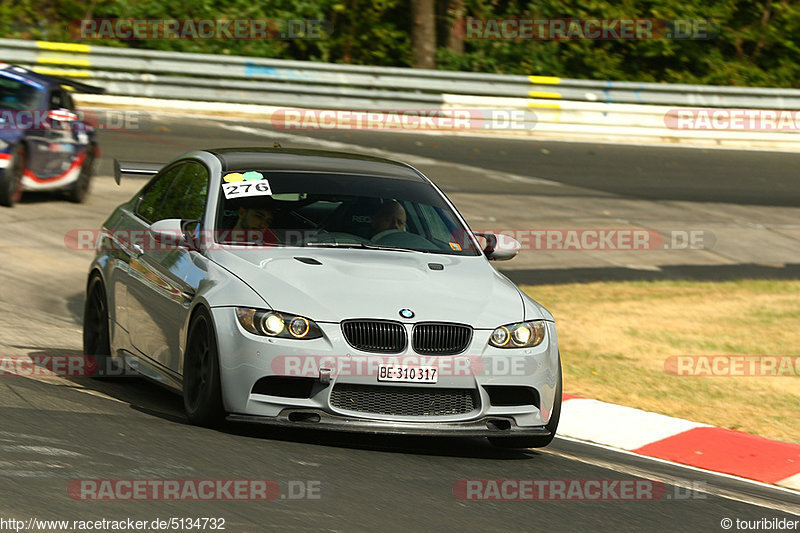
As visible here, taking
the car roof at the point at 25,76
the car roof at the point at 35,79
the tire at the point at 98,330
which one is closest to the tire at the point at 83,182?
the car roof at the point at 35,79

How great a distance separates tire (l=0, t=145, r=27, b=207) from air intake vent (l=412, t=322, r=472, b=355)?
9117 millimetres

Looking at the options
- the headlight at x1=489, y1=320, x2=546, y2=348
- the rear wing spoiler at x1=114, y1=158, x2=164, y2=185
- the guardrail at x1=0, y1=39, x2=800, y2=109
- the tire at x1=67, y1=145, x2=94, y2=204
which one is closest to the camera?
the headlight at x1=489, y1=320, x2=546, y2=348

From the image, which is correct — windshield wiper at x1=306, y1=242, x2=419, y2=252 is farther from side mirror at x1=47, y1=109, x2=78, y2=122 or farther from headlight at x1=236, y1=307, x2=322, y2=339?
side mirror at x1=47, y1=109, x2=78, y2=122

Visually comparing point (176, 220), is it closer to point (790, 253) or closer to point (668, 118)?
point (790, 253)

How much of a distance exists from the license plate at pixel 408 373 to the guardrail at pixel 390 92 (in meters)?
17.7

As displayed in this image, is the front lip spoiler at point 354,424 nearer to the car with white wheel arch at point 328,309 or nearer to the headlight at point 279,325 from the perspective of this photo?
the car with white wheel arch at point 328,309

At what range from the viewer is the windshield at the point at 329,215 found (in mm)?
7496

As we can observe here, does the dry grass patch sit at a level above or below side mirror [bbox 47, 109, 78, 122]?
below

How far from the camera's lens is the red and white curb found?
25.5 ft

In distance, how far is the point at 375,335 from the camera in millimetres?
6516

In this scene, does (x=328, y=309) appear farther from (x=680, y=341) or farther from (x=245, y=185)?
(x=680, y=341)

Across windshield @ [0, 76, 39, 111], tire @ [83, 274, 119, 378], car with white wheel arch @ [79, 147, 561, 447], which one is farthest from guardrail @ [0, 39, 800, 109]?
car with white wheel arch @ [79, 147, 561, 447]

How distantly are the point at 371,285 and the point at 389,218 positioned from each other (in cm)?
107

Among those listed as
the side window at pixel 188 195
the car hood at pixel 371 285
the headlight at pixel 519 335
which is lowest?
the headlight at pixel 519 335
